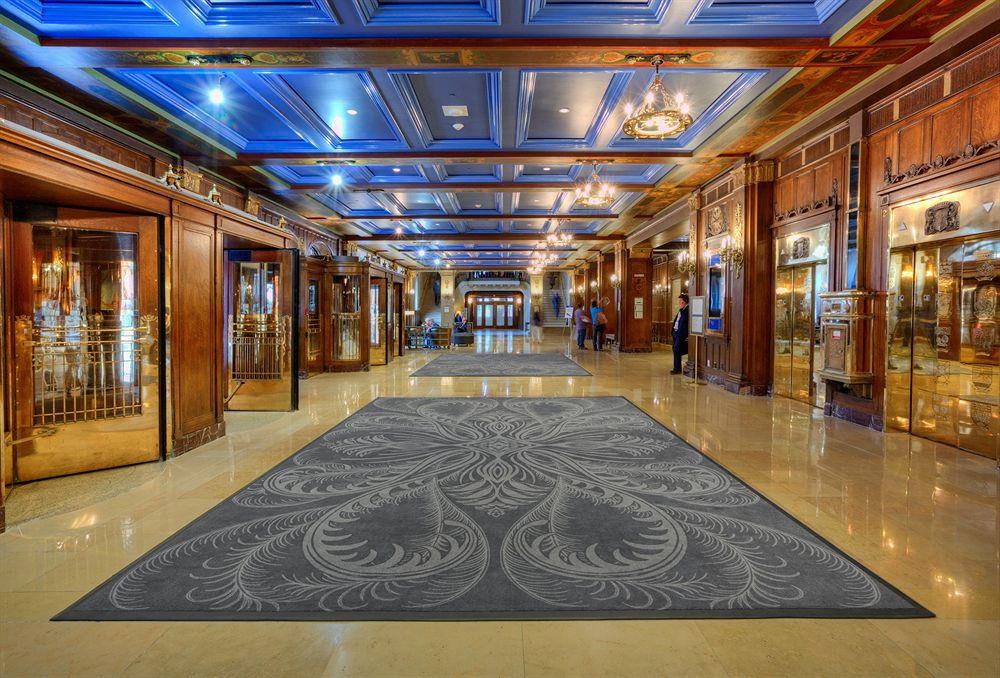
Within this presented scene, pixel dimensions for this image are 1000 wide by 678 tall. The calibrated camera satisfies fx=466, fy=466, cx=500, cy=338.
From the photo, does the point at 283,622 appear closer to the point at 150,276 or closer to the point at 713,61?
the point at 150,276

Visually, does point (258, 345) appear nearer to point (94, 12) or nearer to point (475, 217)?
point (94, 12)

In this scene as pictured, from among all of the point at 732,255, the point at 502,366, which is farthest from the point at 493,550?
the point at 502,366

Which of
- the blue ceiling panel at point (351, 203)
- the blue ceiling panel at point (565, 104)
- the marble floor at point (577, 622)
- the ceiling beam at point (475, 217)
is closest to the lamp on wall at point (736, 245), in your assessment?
the blue ceiling panel at point (565, 104)

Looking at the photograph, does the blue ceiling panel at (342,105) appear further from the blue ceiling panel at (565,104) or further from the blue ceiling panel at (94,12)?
the blue ceiling panel at (565,104)

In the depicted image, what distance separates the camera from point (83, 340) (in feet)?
13.3

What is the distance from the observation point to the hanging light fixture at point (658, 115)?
180 inches

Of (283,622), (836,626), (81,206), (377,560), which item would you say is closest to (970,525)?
(836,626)

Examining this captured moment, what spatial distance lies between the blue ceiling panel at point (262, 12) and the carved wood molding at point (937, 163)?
19.6 feet

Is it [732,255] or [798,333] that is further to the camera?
[732,255]

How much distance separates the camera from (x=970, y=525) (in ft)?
9.45

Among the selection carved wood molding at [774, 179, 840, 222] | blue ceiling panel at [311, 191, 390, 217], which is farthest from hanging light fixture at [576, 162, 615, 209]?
blue ceiling panel at [311, 191, 390, 217]

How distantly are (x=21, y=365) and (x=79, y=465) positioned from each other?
93 centimetres

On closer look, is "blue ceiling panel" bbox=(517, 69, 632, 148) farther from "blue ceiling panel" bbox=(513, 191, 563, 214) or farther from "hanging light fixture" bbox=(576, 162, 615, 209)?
"blue ceiling panel" bbox=(513, 191, 563, 214)

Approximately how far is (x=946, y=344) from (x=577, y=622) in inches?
203
